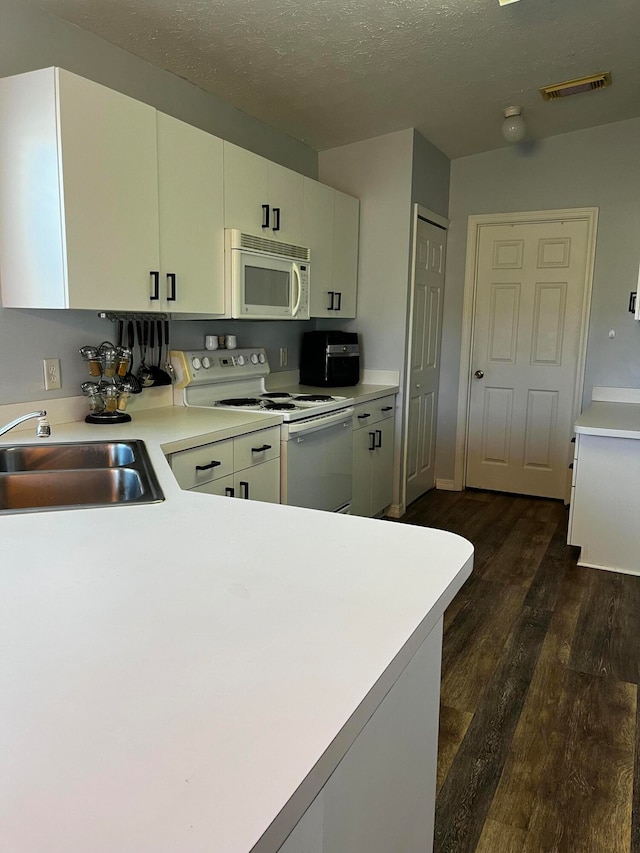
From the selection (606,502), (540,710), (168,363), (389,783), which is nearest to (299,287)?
(168,363)

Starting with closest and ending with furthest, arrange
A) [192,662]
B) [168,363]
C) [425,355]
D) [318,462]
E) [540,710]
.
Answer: [192,662] → [540,710] → [168,363] → [318,462] → [425,355]

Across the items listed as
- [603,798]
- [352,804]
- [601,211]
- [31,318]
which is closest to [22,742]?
[352,804]

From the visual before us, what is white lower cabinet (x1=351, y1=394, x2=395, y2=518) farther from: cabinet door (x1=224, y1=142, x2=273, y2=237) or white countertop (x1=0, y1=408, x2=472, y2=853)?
white countertop (x1=0, y1=408, x2=472, y2=853)

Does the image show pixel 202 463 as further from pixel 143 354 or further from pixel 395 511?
pixel 395 511

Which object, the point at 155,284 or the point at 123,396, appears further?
the point at 123,396

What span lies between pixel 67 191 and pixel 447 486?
12.1ft

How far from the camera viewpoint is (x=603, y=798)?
68.3 inches

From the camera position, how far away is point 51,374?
238 centimetres

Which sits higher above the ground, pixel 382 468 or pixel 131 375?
pixel 131 375

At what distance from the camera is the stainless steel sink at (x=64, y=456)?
1.92 meters

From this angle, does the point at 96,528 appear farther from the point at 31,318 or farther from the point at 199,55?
the point at 199,55

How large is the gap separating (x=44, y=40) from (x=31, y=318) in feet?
3.25

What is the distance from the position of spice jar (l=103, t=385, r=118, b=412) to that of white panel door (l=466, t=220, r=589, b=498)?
10.0 ft

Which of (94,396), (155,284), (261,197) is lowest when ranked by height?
(94,396)
